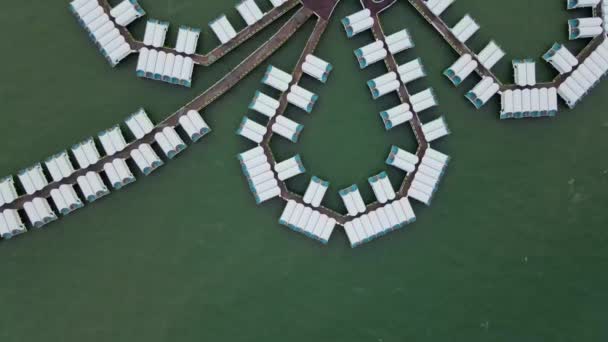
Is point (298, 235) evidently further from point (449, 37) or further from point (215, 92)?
point (449, 37)

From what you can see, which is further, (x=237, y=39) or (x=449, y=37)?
(x=449, y=37)

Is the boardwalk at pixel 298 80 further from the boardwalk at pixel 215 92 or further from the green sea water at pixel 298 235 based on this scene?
the boardwalk at pixel 215 92

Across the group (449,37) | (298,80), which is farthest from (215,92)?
(449,37)

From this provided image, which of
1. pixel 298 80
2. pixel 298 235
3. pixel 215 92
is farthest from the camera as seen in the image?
pixel 298 235

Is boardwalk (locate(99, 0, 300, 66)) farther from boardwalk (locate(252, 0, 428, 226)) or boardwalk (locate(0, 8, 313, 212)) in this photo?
boardwalk (locate(252, 0, 428, 226))

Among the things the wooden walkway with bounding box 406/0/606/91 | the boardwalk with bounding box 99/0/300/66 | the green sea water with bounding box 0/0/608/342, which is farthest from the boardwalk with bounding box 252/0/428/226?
the boardwalk with bounding box 99/0/300/66

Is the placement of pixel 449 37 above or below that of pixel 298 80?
below

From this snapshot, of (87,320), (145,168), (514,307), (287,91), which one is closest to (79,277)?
(87,320)
